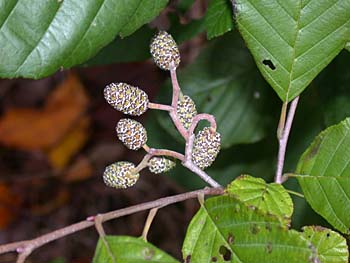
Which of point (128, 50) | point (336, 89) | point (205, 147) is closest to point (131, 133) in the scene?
point (205, 147)

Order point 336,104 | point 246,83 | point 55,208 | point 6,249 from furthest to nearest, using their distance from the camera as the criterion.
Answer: point 55,208 < point 246,83 < point 336,104 < point 6,249

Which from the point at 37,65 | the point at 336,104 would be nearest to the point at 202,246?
the point at 37,65

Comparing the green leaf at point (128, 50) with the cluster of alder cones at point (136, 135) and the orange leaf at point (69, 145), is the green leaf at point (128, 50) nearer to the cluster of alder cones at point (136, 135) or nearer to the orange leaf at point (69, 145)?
the cluster of alder cones at point (136, 135)

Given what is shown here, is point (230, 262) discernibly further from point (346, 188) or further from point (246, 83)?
point (246, 83)

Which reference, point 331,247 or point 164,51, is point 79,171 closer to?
point 164,51

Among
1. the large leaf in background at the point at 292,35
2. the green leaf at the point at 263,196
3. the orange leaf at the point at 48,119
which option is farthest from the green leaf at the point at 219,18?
the orange leaf at the point at 48,119

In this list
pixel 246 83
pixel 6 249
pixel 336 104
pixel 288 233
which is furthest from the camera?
pixel 246 83

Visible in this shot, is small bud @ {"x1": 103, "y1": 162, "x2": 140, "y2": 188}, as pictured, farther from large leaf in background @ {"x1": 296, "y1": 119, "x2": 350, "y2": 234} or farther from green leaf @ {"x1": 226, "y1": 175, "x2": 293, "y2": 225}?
large leaf in background @ {"x1": 296, "y1": 119, "x2": 350, "y2": 234}

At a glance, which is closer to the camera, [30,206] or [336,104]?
[336,104]
